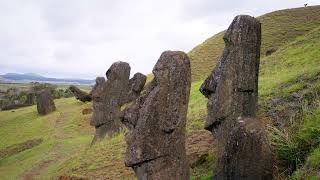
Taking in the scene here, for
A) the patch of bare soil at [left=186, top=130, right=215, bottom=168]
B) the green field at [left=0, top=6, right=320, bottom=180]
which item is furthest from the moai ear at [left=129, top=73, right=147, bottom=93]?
the patch of bare soil at [left=186, top=130, right=215, bottom=168]

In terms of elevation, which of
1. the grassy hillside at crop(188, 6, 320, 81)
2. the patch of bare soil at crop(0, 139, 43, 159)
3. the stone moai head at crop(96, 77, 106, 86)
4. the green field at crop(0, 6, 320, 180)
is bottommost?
the patch of bare soil at crop(0, 139, 43, 159)

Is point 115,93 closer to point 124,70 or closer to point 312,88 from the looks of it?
point 124,70

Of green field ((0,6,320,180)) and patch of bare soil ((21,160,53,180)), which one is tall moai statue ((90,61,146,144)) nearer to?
green field ((0,6,320,180))

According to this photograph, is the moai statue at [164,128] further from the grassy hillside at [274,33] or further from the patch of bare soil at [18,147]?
the grassy hillside at [274,33]

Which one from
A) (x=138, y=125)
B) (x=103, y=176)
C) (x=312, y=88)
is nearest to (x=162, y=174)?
(x=138, y=125)

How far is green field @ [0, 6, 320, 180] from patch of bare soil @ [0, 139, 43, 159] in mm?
82

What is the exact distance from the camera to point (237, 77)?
13438 millimetres

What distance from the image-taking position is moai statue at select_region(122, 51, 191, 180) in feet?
43.5

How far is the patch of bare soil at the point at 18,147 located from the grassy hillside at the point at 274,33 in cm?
2340

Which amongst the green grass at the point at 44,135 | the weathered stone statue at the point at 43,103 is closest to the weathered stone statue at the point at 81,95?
the green grass at the point at 44,135

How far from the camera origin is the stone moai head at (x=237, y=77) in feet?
44.0

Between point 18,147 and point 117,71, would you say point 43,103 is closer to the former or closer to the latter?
point 18,147

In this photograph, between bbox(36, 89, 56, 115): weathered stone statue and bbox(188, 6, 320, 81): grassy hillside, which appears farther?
bbox(188, 6, 320, 81): grassy hillside

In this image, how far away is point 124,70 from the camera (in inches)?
1158
